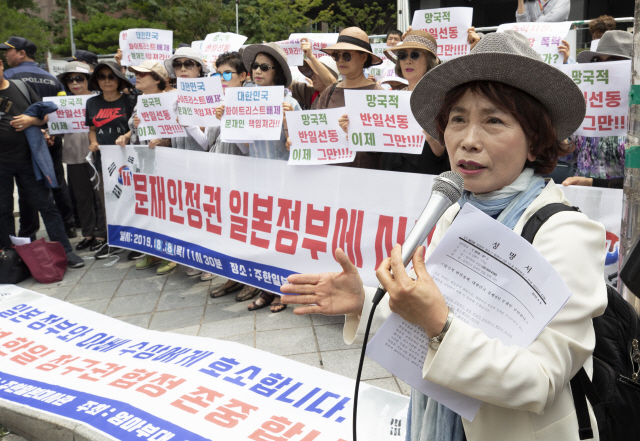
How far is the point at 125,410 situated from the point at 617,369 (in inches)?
101

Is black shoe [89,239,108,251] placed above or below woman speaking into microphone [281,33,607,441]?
below

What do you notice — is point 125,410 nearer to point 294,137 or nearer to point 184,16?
point 294,137

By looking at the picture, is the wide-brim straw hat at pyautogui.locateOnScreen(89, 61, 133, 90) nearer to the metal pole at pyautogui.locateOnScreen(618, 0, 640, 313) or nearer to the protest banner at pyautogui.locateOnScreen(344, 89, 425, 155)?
the protest banner at pyautogui.locateOnScreen(344, 89, 425, 155)

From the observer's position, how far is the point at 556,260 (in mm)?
1218

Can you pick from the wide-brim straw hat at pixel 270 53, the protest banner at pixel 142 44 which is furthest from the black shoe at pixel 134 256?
the protest banner at pixel 142 44

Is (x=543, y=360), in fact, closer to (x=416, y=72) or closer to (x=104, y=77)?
(x=416, y=72)

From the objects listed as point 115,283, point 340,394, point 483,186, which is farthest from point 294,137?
point 483,186

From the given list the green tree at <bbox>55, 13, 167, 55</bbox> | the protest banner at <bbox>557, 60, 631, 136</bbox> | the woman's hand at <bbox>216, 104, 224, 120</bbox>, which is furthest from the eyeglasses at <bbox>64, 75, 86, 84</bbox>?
the green tree at <bbox>55, 13, 167, 55</bbox>

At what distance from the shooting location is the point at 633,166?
7.88ft

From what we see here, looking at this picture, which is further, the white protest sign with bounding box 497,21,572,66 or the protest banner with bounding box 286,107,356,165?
the white protest sign with bounding box 497,21,572,66

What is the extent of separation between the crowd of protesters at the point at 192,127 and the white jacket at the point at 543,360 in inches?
97.4

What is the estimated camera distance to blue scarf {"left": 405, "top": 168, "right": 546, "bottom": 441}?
1.43 m

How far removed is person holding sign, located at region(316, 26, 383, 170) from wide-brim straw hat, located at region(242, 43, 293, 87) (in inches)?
20.8

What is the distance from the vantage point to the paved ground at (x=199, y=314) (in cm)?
386
